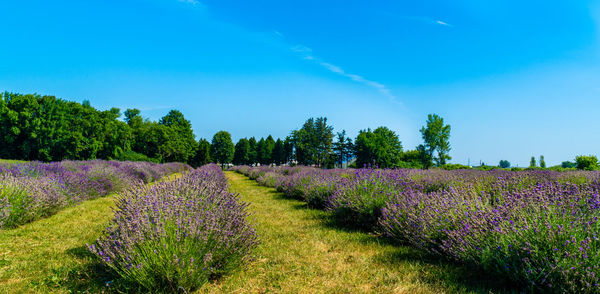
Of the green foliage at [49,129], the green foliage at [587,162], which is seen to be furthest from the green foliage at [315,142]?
the green foliage at [587,162]

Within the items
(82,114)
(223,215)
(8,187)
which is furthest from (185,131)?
(223,215)

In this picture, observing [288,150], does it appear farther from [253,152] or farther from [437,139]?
[437,139]

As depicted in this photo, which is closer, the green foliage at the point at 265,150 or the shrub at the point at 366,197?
the shrub at the point at 366,197

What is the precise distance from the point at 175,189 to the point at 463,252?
3962 mm

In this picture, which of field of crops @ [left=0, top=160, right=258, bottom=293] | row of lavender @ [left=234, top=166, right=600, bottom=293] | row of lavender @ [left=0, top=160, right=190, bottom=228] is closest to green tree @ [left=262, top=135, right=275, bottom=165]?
row of lavender @ [left=0, top=160, right=190, bottom=228]

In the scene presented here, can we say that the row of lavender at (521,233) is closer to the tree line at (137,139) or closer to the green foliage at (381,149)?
the tree line at (137,139)

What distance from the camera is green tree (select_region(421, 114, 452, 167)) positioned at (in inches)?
1532

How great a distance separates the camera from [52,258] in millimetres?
3369

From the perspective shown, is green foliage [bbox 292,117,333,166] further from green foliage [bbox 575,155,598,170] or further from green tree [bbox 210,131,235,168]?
green foliage [bbox 575,155,598,170]

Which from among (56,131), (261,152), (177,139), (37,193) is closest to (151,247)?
(37,193)

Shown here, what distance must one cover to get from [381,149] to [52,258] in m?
38.1

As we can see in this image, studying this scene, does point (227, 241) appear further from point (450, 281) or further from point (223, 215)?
point (450, 281)

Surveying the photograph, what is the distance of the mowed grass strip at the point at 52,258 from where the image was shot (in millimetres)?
2630

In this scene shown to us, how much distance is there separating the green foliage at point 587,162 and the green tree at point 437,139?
17.6 m
